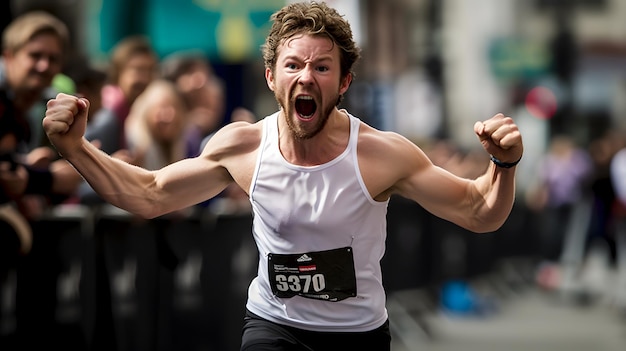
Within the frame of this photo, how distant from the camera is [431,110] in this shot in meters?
32.2

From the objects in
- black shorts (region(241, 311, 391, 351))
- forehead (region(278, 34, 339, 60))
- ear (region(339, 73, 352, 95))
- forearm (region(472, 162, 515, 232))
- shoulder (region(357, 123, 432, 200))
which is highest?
forehead (region(278, 34, 339, 60))

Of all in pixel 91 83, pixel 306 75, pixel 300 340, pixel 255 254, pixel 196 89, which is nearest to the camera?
pixel 306 75

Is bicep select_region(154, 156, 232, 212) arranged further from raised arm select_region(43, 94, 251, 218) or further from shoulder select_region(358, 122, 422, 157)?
shoulder select_region(358, 122, 422, 157)

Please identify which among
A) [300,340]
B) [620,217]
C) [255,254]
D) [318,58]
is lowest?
[620,217]

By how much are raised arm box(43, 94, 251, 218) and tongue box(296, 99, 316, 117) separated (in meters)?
0.42

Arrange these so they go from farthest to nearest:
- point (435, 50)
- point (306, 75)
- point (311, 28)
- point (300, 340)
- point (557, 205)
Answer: point (435, 50) < point (557, 205) < point (300, 340) < point (311, 28) < point (306, 75)

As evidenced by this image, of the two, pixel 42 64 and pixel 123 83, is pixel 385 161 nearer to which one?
pixel 42 64

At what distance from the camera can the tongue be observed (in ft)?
18.0

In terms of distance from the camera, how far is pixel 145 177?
19.0ft

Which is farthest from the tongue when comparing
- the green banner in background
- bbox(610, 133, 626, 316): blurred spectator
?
bbox(610, 133, 626, 316): blurred spectator

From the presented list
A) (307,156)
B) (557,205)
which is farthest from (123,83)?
(557,205)

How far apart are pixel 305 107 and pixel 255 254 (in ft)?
16.2

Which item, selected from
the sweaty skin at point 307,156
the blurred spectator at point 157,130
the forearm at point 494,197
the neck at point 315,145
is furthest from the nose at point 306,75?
the blurred spectator at point 157,130

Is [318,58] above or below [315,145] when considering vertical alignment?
above
